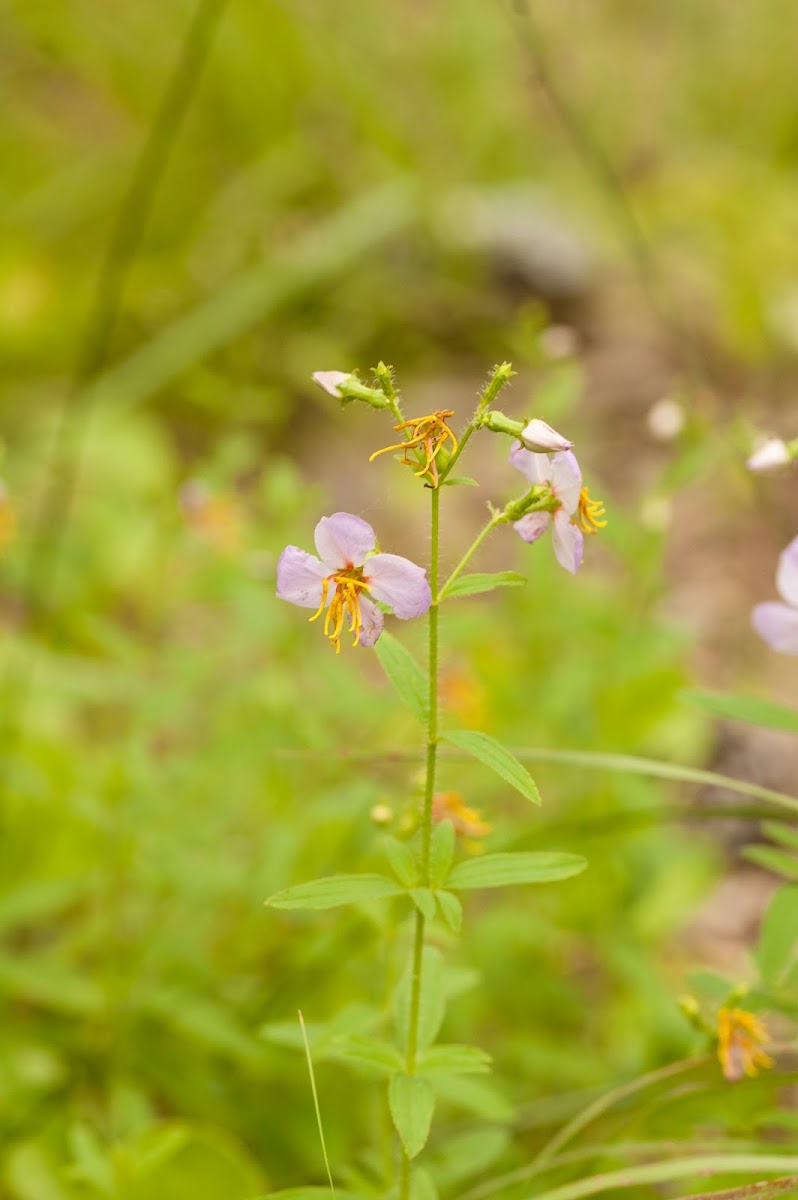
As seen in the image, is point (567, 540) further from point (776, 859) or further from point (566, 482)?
point (776, 859)

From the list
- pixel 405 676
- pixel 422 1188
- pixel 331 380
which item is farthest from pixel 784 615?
pixel 422 1188

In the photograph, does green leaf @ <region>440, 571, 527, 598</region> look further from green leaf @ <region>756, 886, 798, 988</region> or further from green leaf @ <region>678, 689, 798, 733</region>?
green leaf @ <region>756, 886, 798, 988</region>

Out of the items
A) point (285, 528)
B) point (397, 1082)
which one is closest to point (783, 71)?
point (285, 528)

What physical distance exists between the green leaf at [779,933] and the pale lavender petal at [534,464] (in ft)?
1.63

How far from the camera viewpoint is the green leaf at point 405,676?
95 cm

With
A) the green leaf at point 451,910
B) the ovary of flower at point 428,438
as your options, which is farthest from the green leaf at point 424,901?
the ovary of flower at point 428,438

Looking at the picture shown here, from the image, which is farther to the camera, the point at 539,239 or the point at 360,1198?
the point at 539,239

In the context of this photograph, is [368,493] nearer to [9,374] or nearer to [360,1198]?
[9,374]

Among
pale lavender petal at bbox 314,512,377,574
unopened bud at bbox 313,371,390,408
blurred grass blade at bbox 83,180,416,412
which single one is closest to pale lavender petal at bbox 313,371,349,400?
unopened bud at bbox 313,371,390,408

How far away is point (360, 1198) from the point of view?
1028 mm

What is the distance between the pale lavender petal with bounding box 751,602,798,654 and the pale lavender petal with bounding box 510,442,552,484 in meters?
0.28

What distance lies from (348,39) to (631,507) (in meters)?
2.81

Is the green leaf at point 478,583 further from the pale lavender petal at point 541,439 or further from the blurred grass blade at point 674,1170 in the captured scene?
the blurred grass blade at point 674,1170

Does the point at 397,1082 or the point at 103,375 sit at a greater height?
the point at 103,375
